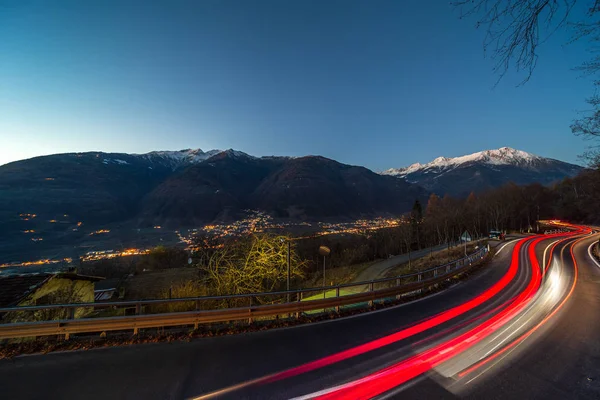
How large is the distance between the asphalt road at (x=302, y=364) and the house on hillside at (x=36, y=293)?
A: 5.22 metres

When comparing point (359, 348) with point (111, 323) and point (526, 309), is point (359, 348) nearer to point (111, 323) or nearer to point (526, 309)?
point (111, 323)

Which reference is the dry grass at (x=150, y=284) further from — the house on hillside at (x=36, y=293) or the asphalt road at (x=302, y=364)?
the asphalt road at (x=302, y=364)

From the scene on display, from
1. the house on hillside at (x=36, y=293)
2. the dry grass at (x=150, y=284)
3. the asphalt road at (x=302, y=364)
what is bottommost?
the dry grass at (x=150, y=284)

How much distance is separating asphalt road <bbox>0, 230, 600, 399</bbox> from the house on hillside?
5.22 meters

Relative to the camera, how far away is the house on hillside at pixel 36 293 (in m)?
10.4

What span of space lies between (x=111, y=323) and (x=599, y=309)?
18.8 m

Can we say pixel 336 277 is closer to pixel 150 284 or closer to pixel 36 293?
pixel 150 284

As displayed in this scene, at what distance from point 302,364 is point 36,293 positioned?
1726 centimetres

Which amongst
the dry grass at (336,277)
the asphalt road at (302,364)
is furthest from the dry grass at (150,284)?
the asphalt road at (302,364)

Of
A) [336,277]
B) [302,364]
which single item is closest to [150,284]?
[336,277]

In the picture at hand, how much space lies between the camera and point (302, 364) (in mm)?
5641

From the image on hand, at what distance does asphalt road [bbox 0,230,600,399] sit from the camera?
15.5ft

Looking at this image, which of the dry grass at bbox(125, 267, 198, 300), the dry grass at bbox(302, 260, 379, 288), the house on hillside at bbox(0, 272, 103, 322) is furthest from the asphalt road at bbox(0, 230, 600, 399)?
the dry grass at bbox(302, 260, 379, 288)

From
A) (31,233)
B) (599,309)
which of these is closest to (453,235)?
(599,309)
